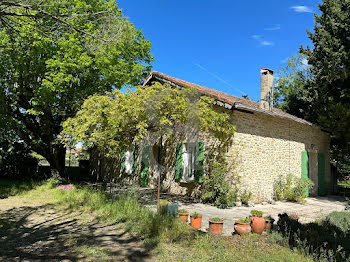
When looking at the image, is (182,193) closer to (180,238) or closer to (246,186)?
(246,186)

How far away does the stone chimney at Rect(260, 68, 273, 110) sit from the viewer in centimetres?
1195

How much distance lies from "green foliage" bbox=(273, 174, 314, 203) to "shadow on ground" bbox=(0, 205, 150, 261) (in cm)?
754

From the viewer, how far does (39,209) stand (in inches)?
330

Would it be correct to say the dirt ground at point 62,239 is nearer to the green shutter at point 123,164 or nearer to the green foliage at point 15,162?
the green shutter at point 123,164

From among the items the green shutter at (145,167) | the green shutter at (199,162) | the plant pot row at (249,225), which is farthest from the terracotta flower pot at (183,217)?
the green shutter at (145,167)

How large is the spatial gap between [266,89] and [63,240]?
404 inches

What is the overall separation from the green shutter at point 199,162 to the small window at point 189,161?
28 centimetres

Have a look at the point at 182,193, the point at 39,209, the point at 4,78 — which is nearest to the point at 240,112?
the point at 182,193

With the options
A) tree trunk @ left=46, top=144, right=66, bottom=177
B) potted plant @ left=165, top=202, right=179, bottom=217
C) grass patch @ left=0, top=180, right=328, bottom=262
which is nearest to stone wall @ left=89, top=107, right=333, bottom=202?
potted plant @ left=165, top=202, right=179, bottom=217

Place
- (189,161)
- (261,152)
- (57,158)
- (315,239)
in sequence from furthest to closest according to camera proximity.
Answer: (57,158) < (189,161) < (261,152) < (315,239)

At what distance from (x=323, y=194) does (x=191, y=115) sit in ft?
32.1

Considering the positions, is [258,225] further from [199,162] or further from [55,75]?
[55,75]

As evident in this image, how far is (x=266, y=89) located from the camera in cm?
1207

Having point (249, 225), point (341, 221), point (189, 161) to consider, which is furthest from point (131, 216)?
point (341, 221)
